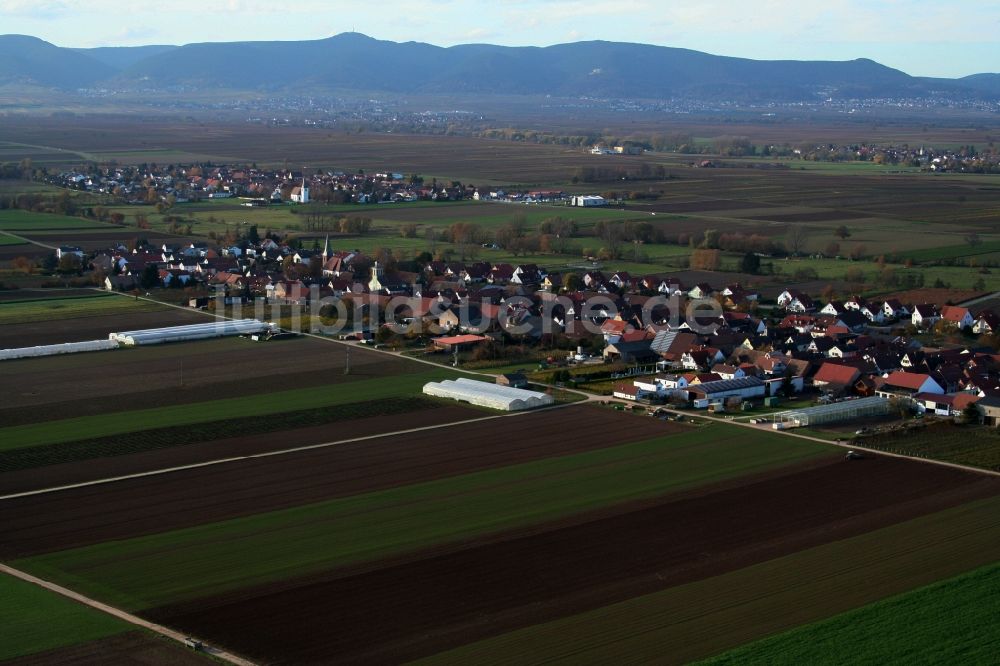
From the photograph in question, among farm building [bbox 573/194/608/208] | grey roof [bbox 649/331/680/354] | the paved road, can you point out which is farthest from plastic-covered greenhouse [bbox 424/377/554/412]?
farm building [bbox 573/194/608/208]

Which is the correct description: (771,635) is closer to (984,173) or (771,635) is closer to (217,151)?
(984,173)

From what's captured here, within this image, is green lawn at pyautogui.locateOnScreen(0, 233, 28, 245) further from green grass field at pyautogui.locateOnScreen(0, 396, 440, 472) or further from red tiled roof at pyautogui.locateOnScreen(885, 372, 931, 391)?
red tiled roof at pyautogui.locateOnScreen(885, 372, 931, 391)

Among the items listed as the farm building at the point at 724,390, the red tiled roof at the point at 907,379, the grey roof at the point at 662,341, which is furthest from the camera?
the grey roof at the point at 662,341

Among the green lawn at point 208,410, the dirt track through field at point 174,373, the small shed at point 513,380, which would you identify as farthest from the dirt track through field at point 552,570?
the dirt track through field at point 174,373

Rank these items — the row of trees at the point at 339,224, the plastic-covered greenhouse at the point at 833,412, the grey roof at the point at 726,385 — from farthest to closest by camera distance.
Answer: the row of trees at the point at 339,224 < the grey roof at the point at 726,385 < the plastic-covered greenhouse at the point at 833,412

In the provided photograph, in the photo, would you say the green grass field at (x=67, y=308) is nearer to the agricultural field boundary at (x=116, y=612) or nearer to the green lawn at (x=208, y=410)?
the green lawn at (x=208, y=410)
